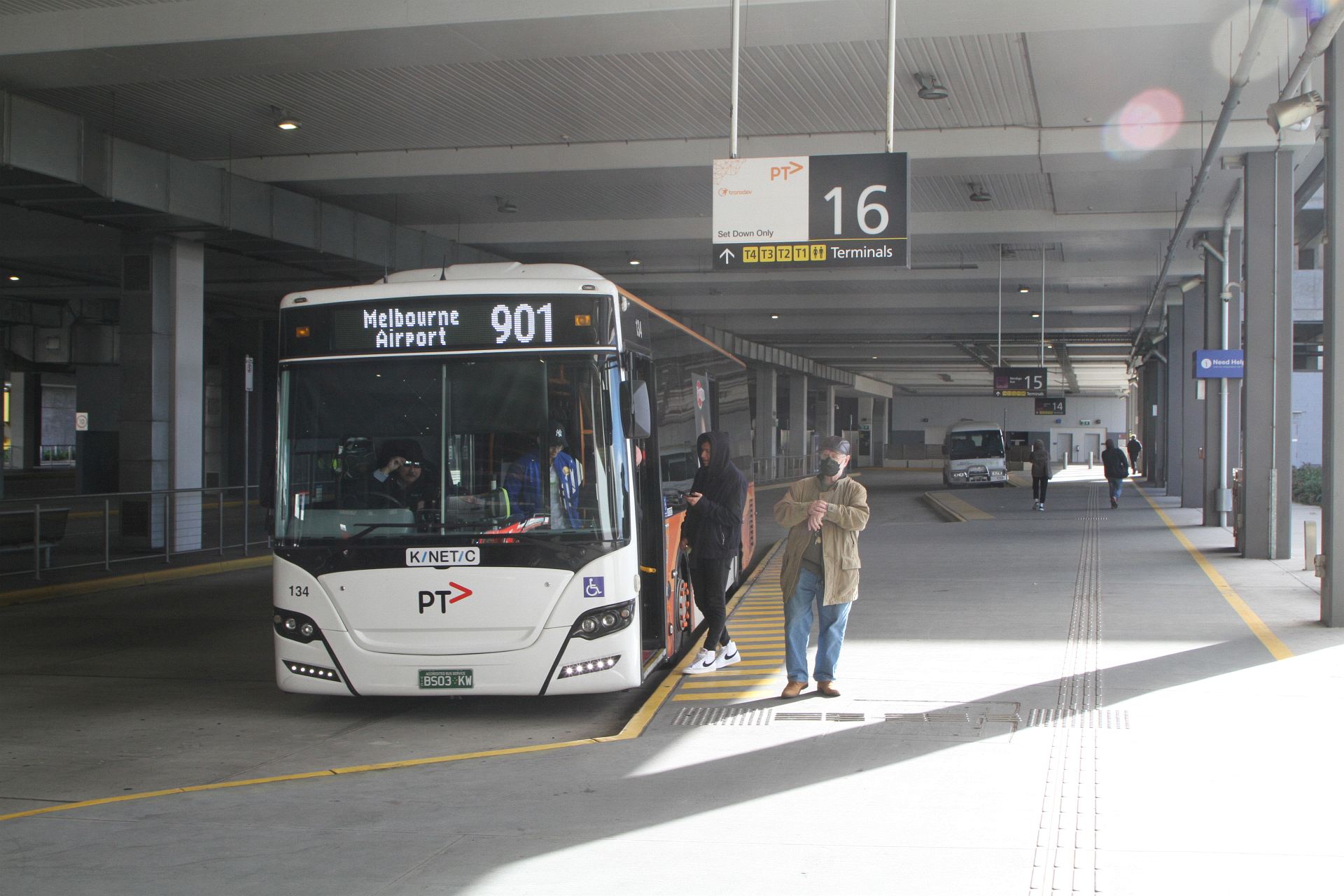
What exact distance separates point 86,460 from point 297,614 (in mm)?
22489

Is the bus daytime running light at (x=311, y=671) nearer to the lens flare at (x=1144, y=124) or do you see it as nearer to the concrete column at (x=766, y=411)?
the lens flare at (x=1144, y=124)

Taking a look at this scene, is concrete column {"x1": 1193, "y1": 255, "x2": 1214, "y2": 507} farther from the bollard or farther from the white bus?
the white bus

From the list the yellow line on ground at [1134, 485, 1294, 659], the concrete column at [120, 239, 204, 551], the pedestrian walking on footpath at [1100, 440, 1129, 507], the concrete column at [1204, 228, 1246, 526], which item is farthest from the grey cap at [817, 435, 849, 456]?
the pedestrian walking on footpath at [1100, 440, 1129, 507]

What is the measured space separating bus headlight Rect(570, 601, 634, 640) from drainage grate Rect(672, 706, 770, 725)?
720 millimetres

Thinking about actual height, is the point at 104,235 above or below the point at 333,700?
above

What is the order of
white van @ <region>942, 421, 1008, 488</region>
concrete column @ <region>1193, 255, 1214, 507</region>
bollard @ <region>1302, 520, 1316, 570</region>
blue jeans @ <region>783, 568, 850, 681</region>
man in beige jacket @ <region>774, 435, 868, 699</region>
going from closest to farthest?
man in beige jacket @ <region>774, 435, 868, 699</region>, blue jeans @ <region>783, 568, 850, 681</region>, bollard @ <region>1302, 520, 1316, 570</region>, concrete column @ <region>1193, 255, 1214, 507</region>, white van @ <region>942, 421, 1008, 488</region>

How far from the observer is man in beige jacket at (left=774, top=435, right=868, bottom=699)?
26.3 ft

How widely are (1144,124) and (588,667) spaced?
11906 mm

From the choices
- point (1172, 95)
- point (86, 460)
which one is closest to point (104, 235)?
point (86, 460)

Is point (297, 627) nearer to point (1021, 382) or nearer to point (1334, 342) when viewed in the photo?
point (1334, 342)

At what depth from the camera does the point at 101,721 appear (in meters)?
8.17

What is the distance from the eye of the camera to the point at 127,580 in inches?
647

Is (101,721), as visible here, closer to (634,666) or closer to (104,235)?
(634,666)

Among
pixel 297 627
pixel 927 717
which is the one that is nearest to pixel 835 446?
pixel 927 717
